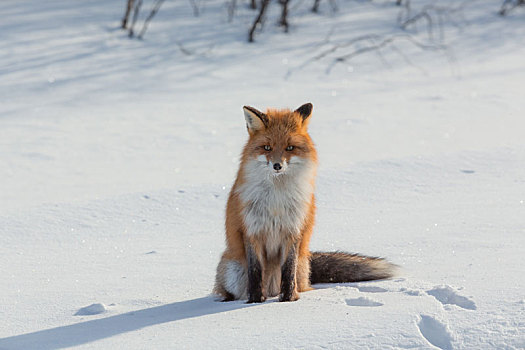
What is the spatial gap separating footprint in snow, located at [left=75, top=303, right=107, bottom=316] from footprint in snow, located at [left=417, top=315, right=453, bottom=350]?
183 centimetres

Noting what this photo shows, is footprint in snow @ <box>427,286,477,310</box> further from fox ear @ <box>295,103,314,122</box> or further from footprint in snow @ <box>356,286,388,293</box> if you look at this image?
fox ear @ <box>295,103,314,122</box>

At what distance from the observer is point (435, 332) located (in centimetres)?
344

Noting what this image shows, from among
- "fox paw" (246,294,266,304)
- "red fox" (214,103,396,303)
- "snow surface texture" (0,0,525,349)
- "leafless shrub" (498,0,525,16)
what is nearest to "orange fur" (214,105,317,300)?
"red fox" (214,103,396,303)

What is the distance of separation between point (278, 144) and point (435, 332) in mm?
1338

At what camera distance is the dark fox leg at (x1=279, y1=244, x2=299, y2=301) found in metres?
4.21

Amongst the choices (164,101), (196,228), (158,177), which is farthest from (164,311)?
(164,101)

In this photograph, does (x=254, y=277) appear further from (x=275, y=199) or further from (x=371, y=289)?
(x=371, y=289)

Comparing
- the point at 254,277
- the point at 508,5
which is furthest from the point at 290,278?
the point at 508,5

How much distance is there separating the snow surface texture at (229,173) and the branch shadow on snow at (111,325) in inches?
0.7

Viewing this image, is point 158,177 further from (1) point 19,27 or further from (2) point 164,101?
(1) point 19,27

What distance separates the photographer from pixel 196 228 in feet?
19.9

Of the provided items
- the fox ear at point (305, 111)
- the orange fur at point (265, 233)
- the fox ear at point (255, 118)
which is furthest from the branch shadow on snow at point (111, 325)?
the fox ear at point (305, 111)

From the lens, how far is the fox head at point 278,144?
13.2 ft

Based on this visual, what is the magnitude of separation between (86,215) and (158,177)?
1.25 m
